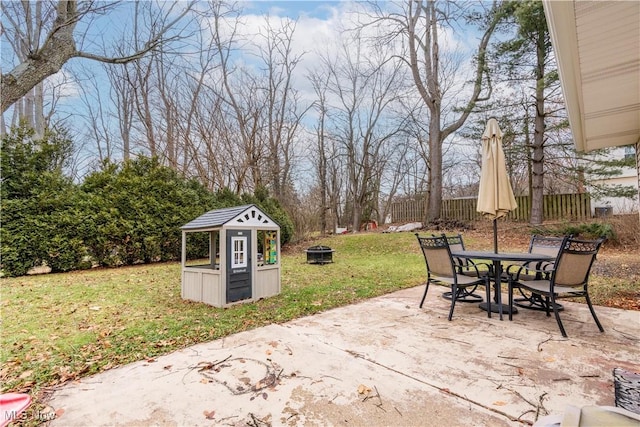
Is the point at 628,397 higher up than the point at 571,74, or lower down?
lower down

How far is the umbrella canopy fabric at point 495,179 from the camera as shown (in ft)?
14.5

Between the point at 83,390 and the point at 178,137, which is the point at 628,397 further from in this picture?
the point at 178,137

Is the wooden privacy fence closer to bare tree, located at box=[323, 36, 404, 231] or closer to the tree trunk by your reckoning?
the tree trunk

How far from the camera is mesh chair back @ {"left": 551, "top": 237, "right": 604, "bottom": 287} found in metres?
3.36

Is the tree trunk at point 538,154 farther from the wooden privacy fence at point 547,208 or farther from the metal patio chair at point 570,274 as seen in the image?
the metal patio chair at point 570,274

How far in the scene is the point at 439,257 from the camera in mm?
4152

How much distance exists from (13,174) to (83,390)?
7.86m

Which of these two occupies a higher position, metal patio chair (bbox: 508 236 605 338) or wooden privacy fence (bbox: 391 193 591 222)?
wooden privacy fence (bbox: 391 193 591 222)

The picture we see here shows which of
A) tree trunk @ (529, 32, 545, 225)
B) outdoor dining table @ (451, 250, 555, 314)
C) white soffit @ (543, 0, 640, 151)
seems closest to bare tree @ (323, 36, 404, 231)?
tree trunk @ (529, 32, 545, 225)

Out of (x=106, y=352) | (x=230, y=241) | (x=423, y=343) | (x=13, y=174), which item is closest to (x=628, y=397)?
(x=423, y=343)

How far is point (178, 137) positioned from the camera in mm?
12180

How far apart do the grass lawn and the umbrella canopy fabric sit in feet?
7.15

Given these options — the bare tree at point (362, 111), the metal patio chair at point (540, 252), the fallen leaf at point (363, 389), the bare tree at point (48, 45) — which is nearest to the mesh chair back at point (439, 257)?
the metal patio chair at point (540, 252)

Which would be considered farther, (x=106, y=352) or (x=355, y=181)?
(x=355, y=181)
